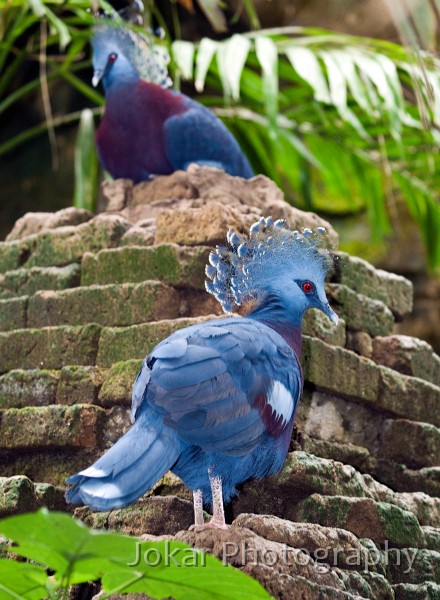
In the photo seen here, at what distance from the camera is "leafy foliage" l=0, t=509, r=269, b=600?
6.61 ft

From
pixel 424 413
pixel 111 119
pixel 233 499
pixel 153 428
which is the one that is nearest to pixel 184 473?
pixel 153 428

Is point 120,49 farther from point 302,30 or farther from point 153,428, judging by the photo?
point 153,428

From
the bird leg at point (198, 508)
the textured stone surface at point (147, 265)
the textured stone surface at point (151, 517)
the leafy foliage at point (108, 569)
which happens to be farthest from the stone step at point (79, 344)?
the leafy foliage at point (108, 569)

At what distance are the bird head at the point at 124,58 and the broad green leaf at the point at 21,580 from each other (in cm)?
325

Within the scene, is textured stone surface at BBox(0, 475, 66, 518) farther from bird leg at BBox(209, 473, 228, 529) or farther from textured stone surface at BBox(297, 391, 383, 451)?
textured stone surface at BBox(297, 391, 383, 451)

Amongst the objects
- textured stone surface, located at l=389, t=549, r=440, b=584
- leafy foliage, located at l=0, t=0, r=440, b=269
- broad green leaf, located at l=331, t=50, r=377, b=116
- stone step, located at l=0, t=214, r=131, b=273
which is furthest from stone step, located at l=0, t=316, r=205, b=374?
broad green leaf, located at l=331, t=50, r=377, b=116

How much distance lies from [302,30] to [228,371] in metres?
3.62

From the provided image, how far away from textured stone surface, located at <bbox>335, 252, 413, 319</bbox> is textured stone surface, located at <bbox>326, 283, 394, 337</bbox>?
6 cm

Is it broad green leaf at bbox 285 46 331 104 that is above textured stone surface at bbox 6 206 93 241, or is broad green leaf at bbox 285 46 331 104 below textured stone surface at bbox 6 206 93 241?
above

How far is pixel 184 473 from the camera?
120 inches

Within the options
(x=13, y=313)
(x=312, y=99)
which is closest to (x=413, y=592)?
(x=13, y=313)

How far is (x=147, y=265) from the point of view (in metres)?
4.05

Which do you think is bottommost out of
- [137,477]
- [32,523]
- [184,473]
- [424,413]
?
[424,413]

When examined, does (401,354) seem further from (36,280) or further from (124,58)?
(124,58)
